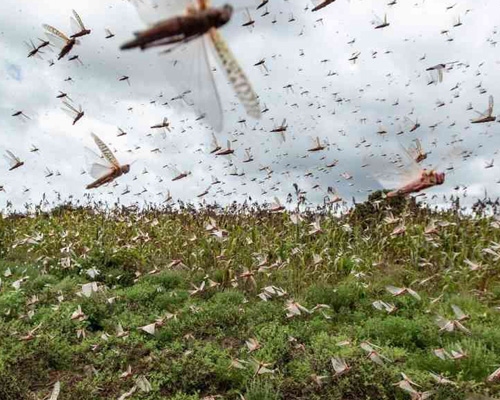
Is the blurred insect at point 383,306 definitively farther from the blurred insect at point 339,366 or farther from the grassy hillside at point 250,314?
the blurred insect at point 339,366

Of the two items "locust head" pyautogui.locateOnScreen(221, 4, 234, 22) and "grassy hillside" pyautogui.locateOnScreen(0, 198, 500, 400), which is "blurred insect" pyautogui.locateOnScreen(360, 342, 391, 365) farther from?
"locust head" pyautogui.locateOnScreen(221, 4, 234, 22)

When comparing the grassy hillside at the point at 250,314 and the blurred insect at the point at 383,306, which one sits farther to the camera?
the blurred insect at the point at 383,306

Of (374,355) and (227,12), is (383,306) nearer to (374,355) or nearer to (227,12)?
(374,355)

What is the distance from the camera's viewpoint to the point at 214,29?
574 mm

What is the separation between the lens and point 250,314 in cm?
631

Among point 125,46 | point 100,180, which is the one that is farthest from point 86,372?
point 125,46

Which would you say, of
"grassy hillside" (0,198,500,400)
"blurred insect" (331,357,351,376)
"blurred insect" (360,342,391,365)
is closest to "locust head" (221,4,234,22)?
"grassy hillside" (0,198,500,400)

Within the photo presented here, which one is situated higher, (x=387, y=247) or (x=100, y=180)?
(x=100, y=180)

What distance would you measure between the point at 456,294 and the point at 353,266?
58.0 inches

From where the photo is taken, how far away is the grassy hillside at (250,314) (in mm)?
4840

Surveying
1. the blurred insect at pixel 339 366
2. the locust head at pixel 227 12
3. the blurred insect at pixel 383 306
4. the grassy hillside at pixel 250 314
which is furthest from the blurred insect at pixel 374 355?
the locust head at pixel 227 12

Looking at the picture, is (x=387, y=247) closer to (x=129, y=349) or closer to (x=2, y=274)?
(x=129, y=349)

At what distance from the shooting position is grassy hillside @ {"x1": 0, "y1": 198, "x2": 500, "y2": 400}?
484 centimetres

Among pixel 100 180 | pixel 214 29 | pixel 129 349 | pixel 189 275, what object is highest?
pixel 214 29
